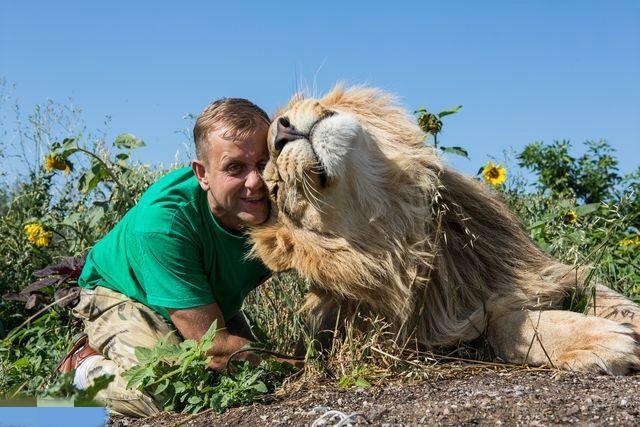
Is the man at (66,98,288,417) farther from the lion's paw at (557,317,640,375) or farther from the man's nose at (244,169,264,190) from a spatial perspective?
the lion's paw at (557,317,640,375)

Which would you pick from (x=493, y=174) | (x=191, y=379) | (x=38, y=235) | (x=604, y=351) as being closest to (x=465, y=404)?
(x=604, y=351)

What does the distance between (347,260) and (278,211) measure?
1.21ft

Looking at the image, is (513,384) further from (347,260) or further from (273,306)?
(273,306)

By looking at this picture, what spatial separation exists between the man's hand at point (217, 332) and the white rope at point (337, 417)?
81 cm

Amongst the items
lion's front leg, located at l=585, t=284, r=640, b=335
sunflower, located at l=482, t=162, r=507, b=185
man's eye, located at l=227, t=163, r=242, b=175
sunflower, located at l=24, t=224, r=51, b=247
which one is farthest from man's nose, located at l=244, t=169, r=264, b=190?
sunflower, located at l=482, t=162, r=507, b=185

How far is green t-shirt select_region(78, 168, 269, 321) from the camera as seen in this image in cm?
351

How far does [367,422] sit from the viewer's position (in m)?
2.54

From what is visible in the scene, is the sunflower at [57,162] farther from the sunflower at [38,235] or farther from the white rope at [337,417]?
the white rope at [337,417]

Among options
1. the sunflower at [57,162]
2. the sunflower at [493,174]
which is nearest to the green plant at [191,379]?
the sunflower at [57,162]

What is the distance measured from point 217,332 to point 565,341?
1.48m

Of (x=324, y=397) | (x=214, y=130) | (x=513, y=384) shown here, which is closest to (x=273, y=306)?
(x=214, y=130)

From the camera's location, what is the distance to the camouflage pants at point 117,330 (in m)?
3.66

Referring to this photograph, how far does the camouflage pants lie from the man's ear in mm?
683

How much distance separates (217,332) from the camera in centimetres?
336
